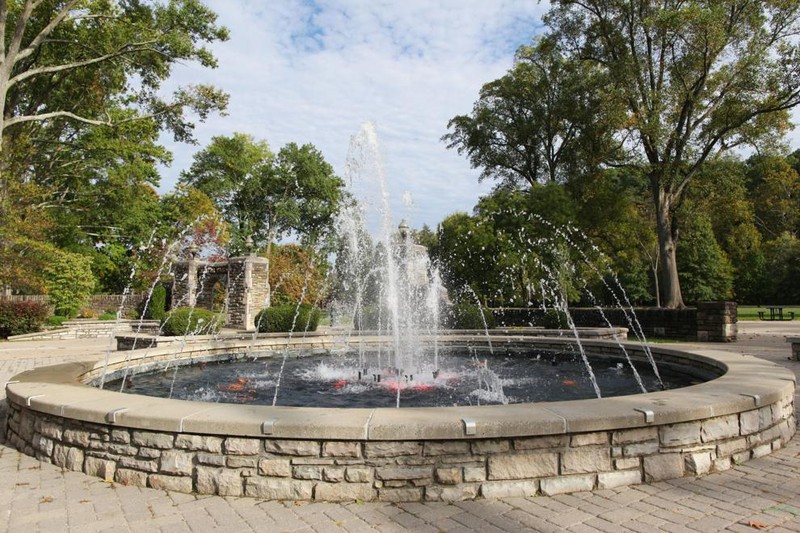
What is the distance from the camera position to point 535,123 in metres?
30.3

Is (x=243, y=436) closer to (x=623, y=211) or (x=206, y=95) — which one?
(x=206, y=95)

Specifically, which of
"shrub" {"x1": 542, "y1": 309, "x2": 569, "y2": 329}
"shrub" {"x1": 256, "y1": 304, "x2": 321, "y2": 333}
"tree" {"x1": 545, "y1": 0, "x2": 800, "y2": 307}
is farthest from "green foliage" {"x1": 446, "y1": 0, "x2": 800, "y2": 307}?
"shrub" {"x1": 256, "y1": 304, "x2": 321, "y2": 333}

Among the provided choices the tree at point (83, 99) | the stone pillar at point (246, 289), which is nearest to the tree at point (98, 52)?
the tree at point (83, 99)

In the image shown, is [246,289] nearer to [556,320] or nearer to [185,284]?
[185,284]

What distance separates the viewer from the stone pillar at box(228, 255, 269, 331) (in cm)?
2553

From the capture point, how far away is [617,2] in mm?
21406

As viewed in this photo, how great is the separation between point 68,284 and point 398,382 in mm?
26134

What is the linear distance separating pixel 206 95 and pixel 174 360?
579 inches

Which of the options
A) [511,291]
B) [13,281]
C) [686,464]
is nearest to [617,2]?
[511,291]

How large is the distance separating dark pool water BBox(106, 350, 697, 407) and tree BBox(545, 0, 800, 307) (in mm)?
13107

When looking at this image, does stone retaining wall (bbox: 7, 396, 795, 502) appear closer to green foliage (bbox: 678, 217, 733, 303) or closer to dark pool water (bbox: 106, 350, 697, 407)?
dark pool water (bbox: 106, 350, 697, 407)

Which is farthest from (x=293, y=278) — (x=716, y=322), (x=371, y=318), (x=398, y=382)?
(x=398, y=382)

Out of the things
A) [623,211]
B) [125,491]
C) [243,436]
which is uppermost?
[623,211]

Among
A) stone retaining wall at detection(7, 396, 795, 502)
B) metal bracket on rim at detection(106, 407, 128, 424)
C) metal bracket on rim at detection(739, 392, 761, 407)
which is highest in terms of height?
metal bracket on rim at detection(739, 392, 761, 407)
